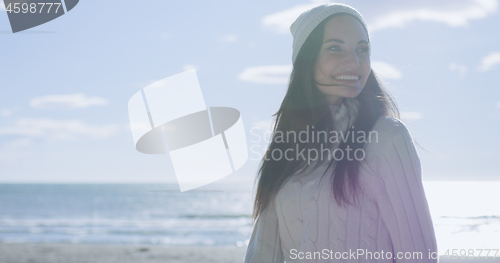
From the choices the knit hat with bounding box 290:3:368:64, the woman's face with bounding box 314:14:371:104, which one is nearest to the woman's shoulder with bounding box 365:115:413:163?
the woman's face with bounding box 314:14:371:104

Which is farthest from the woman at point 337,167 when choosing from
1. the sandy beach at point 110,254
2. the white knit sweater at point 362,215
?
the sandy beach at point 110,254

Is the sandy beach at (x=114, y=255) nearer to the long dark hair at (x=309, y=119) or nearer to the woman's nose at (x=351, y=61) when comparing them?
the long dark hair at (x=309, y=119)

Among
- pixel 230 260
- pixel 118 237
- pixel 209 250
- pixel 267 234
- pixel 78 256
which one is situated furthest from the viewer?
pixel 118 237

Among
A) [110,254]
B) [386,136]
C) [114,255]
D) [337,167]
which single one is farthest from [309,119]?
Result: [110,254]

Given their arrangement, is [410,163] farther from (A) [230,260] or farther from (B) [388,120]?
(A) [230,260]

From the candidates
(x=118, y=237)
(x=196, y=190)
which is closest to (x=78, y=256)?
(x=118, y=237)

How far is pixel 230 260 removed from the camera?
9.94 m

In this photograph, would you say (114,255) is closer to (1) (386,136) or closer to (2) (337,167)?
(2) (337,167)

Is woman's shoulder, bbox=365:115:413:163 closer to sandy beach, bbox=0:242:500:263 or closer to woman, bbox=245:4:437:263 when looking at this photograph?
woman, bbox=245:4:437:263

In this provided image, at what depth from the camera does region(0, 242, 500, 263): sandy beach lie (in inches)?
392

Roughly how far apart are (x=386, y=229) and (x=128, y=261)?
945cm

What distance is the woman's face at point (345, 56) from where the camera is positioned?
173cm

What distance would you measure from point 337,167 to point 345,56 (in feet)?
1.54

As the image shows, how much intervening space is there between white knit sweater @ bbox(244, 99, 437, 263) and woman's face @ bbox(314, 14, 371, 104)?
15cm
